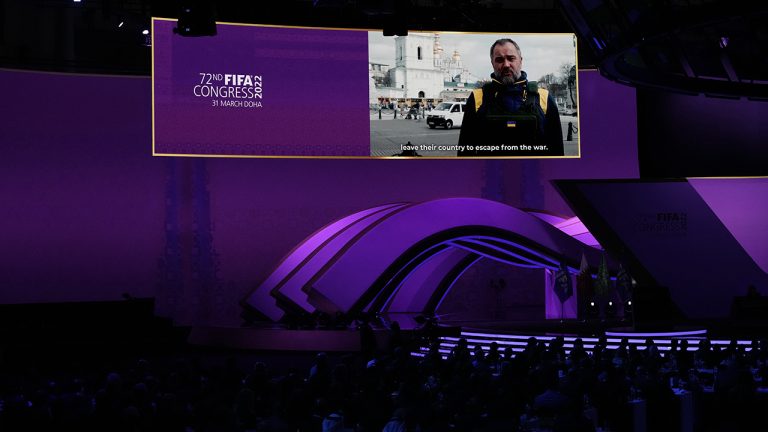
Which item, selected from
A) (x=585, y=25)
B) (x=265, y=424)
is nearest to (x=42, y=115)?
(x=585, y=25)

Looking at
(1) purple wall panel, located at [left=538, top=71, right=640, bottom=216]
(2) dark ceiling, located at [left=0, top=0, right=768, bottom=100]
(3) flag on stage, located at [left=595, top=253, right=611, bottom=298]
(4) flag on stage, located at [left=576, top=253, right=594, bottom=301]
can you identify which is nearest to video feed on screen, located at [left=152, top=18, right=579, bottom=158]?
(2) dark ceiling, located at [left=0, top=0, right=768, bottom=100]

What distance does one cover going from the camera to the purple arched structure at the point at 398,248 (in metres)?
19.6

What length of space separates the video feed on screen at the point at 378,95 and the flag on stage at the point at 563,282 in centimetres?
490

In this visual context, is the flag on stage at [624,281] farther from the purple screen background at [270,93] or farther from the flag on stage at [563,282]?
the purple screen background at [270,93]

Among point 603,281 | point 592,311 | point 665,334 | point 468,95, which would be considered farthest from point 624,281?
point 468,95

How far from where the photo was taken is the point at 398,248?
1997cm

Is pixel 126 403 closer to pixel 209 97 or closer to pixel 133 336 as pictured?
pixel 133 336

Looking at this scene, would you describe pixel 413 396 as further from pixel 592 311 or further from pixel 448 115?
pixel 448 115

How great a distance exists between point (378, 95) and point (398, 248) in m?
5.84

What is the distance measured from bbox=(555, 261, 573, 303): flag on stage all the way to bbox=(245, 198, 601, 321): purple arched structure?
0.17 meters

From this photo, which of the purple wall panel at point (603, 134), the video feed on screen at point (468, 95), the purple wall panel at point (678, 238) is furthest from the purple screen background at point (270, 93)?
the purple wall panel at point (678, 238)

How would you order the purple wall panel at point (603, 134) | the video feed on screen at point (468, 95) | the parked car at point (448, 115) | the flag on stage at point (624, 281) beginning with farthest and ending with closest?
the purple wall panel at point (603, 134) → the parked car at point (448, 115) → the video feed on screen at point (468, 95) → the flag on stage at point (624, 281)

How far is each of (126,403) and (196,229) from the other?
16.5 m

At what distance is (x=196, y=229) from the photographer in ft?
80.7
